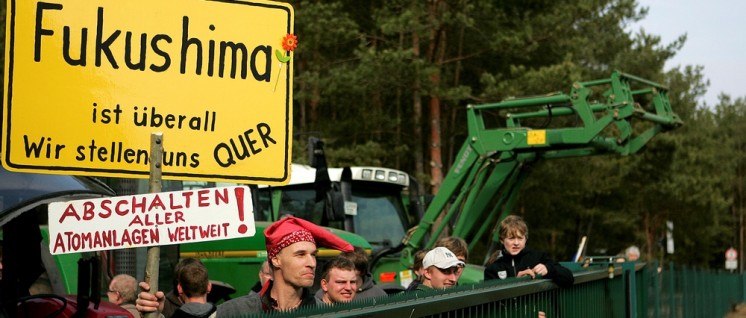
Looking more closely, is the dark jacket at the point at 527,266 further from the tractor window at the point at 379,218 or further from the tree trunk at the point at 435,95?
the tree trunk at the point at 435,95

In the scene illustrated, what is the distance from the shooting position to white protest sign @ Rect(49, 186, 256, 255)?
491cm

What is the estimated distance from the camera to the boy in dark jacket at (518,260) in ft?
25.3

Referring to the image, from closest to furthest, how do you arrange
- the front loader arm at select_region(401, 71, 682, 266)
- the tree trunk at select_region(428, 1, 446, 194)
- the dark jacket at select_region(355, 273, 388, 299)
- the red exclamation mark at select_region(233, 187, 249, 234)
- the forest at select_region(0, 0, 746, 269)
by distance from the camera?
1. the red exclamation mark at select_region(233, 187, 249, 234)
2. the dark jacket at select_region(355, 273, 388, 299)
3. the front loader arm at select_region(401, 71, 682, 266)
4. the forest at select_region(0, 0, 746, 269)
5. the tree trunk at select_region(428, 1, 446, 194)

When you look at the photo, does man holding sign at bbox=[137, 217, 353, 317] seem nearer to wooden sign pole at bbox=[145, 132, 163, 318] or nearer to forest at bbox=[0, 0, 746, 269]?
wooden sign pole at bbox=[145, 132, 163, 318]

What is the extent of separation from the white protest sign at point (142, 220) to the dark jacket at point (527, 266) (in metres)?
3.07

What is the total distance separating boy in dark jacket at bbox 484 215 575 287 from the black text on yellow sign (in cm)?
264

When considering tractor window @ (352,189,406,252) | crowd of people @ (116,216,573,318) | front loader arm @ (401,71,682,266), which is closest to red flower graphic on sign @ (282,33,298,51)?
crowd of people @ (116,216,573,318)

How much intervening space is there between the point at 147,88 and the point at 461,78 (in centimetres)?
3344

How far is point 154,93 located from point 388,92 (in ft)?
89.2

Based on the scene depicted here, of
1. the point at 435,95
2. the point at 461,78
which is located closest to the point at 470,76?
the point at 461,78

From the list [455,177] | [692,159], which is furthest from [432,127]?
[692,159]

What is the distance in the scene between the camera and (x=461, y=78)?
3850 centimetres

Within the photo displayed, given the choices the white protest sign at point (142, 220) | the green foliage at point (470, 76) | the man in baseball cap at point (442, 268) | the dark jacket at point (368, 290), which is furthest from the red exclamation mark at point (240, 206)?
the green foliage at point (470, 76)

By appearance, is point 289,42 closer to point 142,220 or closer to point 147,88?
point 147,88
